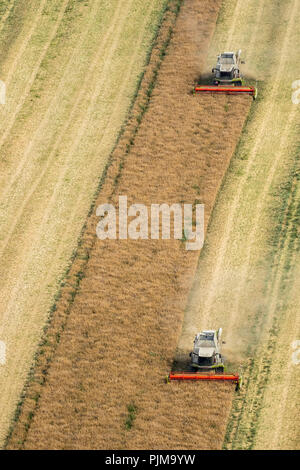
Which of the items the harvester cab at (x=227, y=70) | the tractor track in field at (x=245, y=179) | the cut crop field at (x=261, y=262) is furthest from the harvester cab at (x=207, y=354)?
the harvester cab at (x=227, y=70)

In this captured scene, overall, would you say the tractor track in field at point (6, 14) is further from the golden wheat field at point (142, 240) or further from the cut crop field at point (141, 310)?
the cut crop field at point (141, 310)

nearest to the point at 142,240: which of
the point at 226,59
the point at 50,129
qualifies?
the point at 50,129

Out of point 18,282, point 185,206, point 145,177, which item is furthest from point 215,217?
point 18,282

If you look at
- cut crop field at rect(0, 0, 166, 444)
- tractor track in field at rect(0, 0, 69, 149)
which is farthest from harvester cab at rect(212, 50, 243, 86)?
tractor track in field at rect(0, 0, 69, 149)

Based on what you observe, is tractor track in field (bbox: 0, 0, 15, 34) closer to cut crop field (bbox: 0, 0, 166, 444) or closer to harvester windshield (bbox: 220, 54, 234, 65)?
cut crop field (bbox: 0, 0, 166, 444)

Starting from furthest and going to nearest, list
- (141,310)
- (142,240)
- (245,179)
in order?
(245,179) < (142,240) < (141,310)

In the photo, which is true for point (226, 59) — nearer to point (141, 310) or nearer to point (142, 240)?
point (142, 240)
